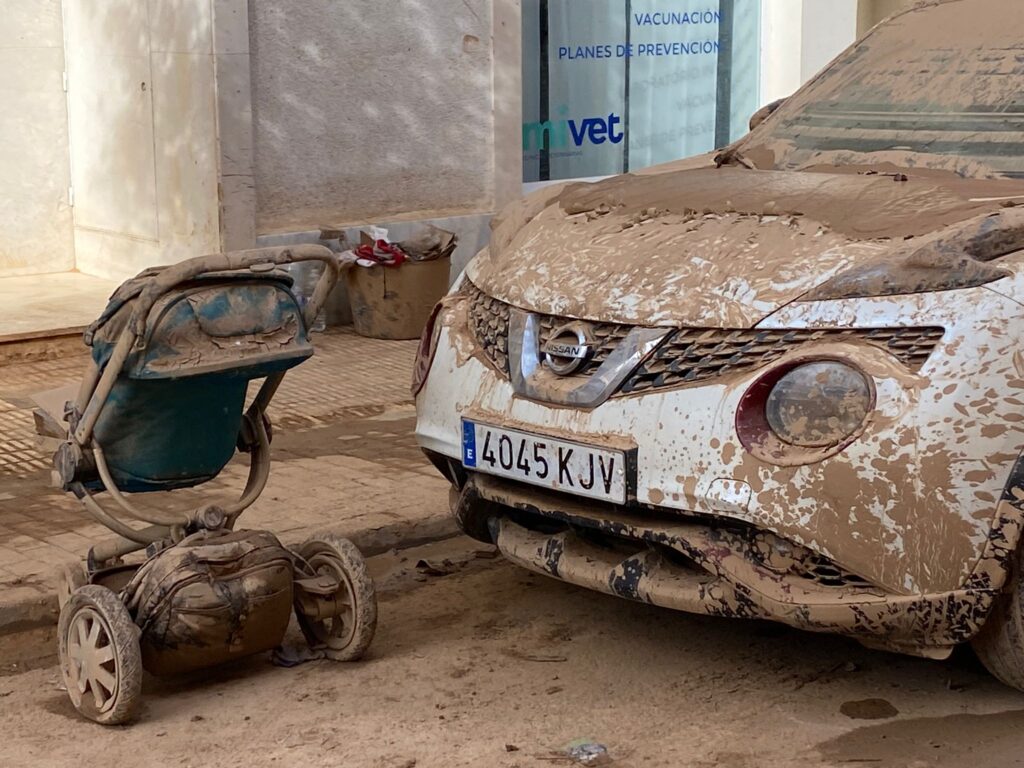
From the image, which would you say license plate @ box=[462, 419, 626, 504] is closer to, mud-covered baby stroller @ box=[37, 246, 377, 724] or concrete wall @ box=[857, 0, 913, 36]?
mud-covered baby stroller @ box=[37, 246, 377, 724]

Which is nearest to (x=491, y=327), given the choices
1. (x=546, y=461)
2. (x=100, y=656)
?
(x=546, y=461)

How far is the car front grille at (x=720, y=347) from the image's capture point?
3.66 metres

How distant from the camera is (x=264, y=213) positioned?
930 centimetres

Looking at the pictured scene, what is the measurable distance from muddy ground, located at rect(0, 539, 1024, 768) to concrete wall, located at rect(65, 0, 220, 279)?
491 cm

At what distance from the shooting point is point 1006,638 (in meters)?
3.82

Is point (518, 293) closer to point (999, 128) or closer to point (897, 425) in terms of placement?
point (897, 425)

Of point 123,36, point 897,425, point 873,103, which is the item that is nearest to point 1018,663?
point 897,425

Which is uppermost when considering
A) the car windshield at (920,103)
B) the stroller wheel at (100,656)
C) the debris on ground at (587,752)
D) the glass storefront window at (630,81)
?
the glass storefront window at (630,81)

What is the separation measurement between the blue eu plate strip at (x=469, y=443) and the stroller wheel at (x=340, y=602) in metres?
0.39

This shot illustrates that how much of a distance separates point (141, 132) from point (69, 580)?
5868mm

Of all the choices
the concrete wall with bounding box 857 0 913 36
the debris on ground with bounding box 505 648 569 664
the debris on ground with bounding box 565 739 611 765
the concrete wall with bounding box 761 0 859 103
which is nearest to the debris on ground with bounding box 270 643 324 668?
the debris on ground with bounding box 505 648 569 664

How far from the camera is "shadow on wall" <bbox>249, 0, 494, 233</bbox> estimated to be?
9.22 m

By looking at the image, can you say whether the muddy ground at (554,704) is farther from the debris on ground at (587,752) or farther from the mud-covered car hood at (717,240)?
the mud-covered car hood at (717,240)

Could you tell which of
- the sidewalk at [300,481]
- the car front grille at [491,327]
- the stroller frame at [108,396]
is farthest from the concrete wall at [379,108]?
the stroller frame at [108,396]
